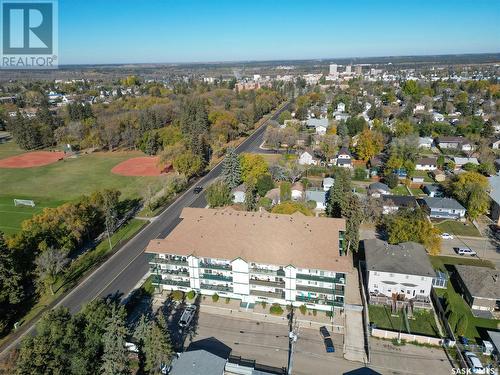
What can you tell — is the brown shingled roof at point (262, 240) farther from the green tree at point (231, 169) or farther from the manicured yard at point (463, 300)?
the green tree at point (231, 169)

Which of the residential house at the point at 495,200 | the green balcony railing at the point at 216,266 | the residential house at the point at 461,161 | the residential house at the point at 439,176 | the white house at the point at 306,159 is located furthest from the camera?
the white house at the point at 306,159

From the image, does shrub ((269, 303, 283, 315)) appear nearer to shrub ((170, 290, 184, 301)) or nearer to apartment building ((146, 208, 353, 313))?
apartment building ((146, 208, 353, 313))

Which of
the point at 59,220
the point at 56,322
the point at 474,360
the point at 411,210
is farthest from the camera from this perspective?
the point at 411,210

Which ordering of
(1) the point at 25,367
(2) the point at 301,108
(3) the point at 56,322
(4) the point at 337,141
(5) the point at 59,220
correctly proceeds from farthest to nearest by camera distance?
(2) the point at 301,108 → (4) the point at 337,141 → (5) the point at 59,220 → (3) the point at 56,322 → (1) the point at 25,367

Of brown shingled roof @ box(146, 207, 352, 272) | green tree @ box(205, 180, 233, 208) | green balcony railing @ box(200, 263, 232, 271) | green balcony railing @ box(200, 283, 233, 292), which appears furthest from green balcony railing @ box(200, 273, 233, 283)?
green tree @ box(205, 180, 233, 208)

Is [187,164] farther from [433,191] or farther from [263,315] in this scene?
[433,191]

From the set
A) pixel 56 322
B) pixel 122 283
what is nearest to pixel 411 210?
pixel 122 283

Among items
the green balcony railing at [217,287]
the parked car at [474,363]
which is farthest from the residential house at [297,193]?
the parked car at [474,363]

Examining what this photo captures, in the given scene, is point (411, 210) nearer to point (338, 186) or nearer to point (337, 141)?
point (338, 186)
